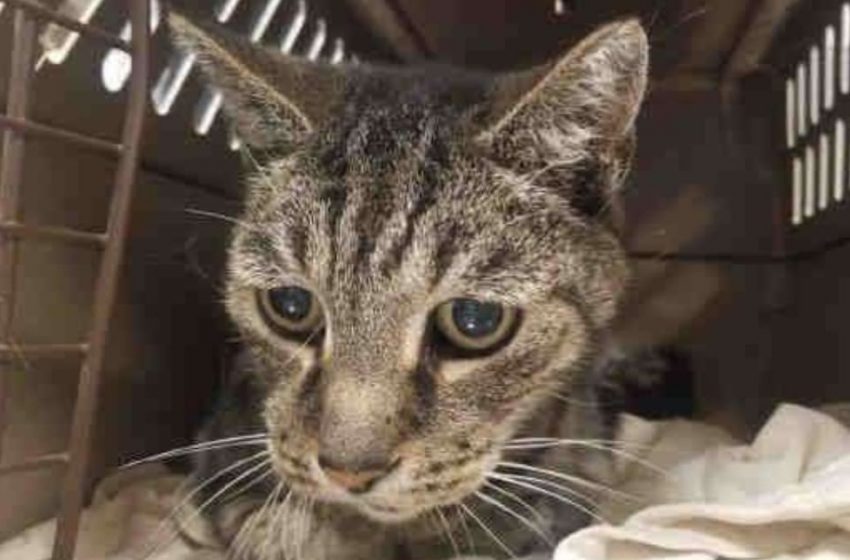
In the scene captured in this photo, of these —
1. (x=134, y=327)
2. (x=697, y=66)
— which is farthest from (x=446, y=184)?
(x=697, y=66)

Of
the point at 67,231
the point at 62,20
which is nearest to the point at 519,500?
the point at 67,231

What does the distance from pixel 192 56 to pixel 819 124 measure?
38.3 inches

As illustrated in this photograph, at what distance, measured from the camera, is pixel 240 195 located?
152 centimetres

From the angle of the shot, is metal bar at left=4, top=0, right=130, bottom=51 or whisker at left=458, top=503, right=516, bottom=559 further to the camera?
whisker at left=458, top=503, right=516, bottom=559

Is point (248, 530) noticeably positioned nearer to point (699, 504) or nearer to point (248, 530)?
point (248, 530)

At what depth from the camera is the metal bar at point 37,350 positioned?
985 millimetres

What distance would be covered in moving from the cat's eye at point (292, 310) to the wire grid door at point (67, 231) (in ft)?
0.45

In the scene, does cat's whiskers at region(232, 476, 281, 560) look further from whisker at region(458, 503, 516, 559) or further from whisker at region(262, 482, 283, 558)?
whisker at region(458, 503, 516, 559)

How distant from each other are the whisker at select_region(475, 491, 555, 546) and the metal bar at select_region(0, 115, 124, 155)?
17.0 inches

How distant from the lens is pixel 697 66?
1.95 metres

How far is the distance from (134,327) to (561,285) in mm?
550

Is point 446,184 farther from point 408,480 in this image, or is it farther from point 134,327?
point 134,327

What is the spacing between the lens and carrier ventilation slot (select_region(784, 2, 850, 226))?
1609mm

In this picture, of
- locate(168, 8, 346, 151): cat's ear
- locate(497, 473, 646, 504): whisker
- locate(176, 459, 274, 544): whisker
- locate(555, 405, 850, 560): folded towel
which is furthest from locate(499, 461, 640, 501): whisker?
locate(168, 8, 346, 151): cat's ear
